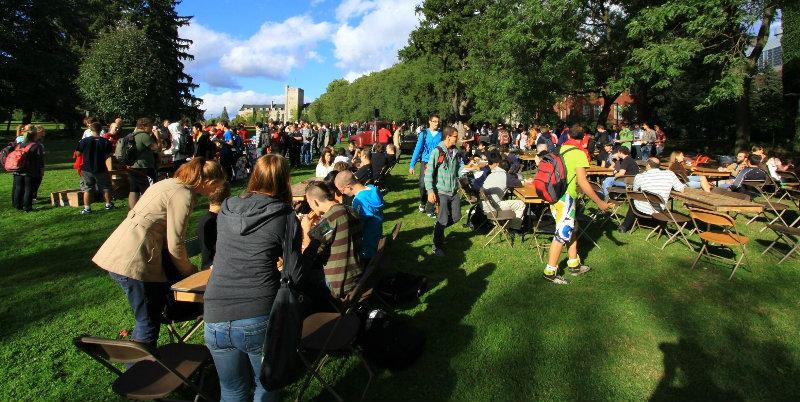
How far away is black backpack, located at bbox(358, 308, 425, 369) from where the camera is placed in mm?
3533

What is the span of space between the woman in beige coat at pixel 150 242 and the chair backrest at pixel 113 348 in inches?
23.8

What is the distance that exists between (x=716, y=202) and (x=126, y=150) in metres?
9.64

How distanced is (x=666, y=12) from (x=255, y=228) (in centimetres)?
1720

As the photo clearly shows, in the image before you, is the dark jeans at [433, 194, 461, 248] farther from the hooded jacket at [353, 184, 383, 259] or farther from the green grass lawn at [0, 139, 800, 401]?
the hooded jacket at [353, 184, 383, 259]

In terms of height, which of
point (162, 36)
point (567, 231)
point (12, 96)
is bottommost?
point (567, 231)

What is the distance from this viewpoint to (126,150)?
27.3ft

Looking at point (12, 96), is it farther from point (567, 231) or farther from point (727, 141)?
point (727, 141)

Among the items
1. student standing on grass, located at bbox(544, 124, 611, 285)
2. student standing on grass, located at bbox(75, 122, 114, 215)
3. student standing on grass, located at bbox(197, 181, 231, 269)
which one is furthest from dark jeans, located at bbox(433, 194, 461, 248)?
student standing on grass, located at bbox(75, 122, 114, 215)

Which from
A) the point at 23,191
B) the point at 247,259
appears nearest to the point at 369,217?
the point at 247,259

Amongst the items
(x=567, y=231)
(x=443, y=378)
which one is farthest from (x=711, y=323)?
(x=443, y=378)

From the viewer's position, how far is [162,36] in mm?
36156

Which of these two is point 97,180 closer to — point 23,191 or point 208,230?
point 23,191

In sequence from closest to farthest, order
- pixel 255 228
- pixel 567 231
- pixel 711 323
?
pixel 255 228
pixel 711 323
pixel 567 231

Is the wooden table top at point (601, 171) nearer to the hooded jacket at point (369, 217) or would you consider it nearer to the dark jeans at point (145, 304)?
the hooded jacket at point (369, 217)
